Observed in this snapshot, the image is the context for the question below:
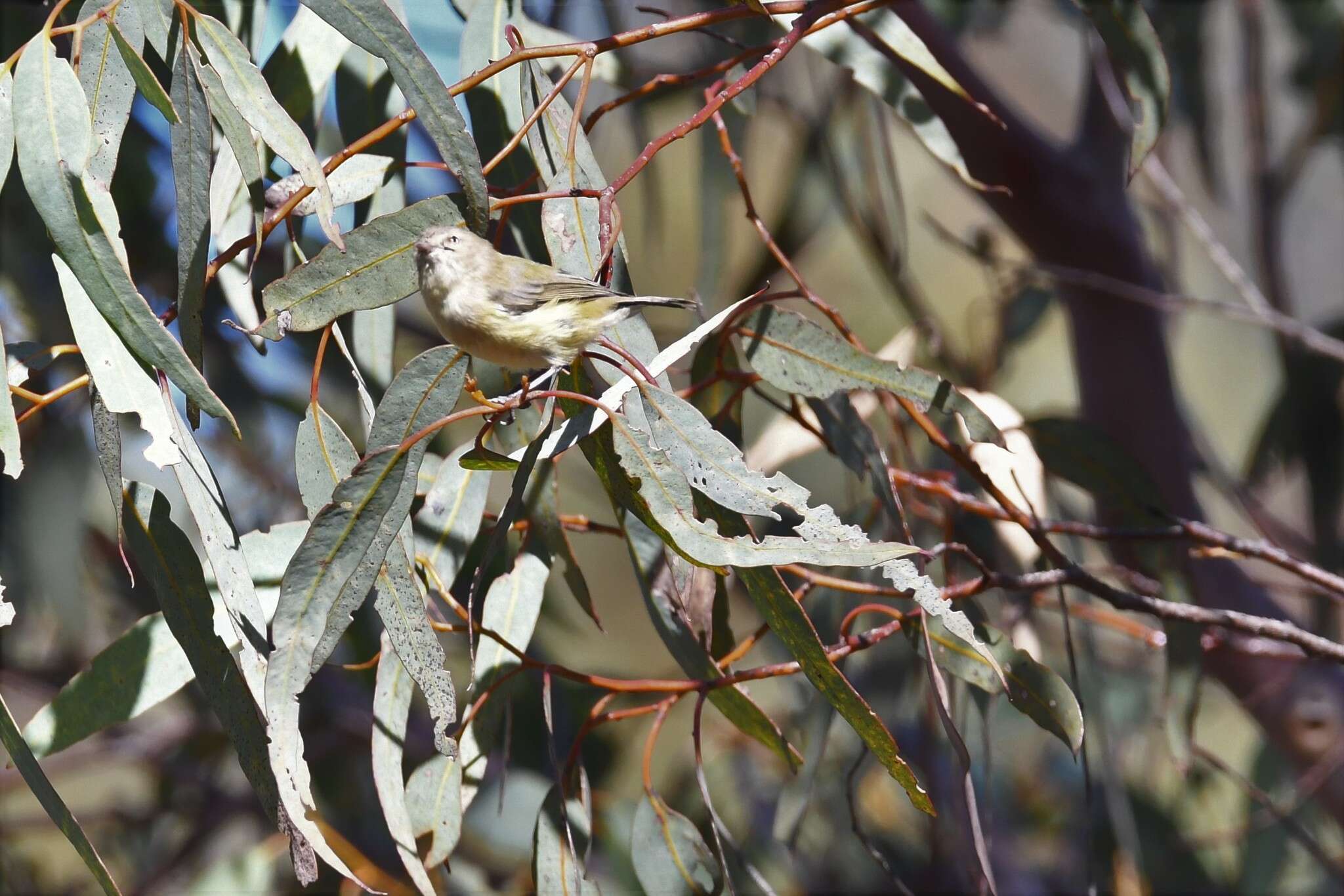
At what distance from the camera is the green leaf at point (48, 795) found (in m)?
0.78

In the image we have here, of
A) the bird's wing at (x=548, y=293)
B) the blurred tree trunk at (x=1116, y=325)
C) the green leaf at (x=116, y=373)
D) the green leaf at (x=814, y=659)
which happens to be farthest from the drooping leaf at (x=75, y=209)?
the blurred tree trunk at (x=1116, y=325)

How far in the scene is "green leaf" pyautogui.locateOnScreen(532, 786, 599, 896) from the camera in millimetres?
980

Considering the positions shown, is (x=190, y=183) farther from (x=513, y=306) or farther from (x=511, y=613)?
(x=511, y=613)

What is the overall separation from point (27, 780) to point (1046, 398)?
411 centimetres

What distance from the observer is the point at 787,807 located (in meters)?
1.33

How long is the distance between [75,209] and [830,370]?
1.89 feet

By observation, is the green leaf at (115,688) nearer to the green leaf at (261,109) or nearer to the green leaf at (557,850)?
the green leaf at (557,850)

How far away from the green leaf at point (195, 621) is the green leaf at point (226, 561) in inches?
0.7

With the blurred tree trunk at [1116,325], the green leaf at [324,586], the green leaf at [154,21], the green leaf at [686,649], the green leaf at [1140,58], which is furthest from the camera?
the blurred tree trunk at [1116,325]

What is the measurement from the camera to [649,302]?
89 cm

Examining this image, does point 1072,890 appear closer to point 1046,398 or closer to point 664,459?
point 664,459

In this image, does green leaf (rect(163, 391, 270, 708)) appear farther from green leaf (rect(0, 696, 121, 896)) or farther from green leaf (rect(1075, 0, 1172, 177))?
green leaf (rect(1075, 0, 1172, 177))

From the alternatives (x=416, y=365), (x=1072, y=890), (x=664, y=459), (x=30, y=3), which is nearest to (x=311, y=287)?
(x=416, y=365)

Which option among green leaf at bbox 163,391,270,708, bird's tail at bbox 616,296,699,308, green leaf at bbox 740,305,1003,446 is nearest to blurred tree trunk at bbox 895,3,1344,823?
green leaf at bbox 740,305,1003,446
